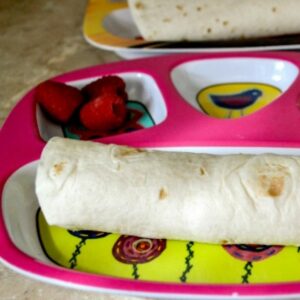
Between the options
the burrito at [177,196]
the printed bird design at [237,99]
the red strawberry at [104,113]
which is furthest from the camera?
the printed bird design at [237,99]

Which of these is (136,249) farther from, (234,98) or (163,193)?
(234,98)

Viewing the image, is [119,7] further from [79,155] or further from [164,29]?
[79,155]

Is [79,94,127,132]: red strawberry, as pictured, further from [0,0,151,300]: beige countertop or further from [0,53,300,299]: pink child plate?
[0,0,151,300]: beige countertop

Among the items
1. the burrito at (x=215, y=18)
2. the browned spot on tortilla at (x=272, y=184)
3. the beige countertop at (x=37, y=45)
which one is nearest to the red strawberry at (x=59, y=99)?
the beige countertop at (x=37, y=45)

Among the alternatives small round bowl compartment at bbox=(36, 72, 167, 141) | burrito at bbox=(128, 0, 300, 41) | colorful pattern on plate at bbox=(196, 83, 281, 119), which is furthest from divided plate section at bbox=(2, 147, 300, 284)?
burrito at bbox=(128, 0, 300, 41)

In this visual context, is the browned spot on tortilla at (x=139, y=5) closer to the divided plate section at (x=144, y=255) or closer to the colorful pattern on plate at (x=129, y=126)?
the colorful pattern on plate at (x=129, y=126)

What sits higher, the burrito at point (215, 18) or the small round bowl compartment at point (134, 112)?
the burrito at point (215, 18)

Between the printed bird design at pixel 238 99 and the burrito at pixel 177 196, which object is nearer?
the burrito at pixel 177 196
